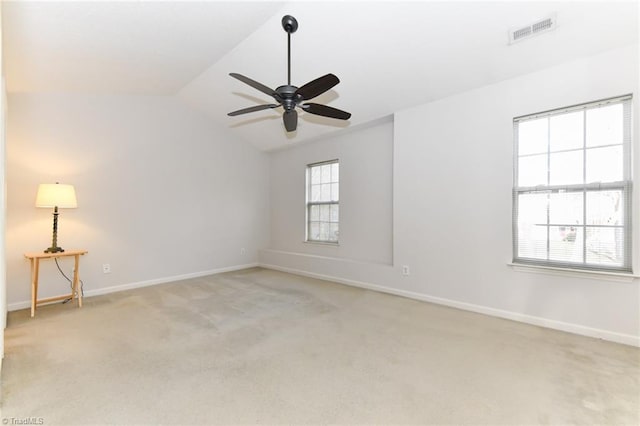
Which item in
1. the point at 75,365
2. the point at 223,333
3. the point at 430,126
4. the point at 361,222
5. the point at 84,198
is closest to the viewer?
the point at 75,365

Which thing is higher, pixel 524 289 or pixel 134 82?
pixel 134 82

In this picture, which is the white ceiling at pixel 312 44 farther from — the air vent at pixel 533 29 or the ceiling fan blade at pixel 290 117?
the ceiling fan blade at pixel 290 117

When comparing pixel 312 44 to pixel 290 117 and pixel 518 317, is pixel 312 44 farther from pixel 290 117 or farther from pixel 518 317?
pixel 518 317

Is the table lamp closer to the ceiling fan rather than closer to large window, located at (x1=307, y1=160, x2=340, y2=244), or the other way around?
the ceiling fan

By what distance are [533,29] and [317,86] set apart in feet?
6.64

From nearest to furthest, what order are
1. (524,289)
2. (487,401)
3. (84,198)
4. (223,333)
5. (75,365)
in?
(487,401)
(75,365)
(223,333)
(524,289)
(84,198)

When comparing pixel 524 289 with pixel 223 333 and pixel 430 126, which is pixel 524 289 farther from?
pixel 223 333

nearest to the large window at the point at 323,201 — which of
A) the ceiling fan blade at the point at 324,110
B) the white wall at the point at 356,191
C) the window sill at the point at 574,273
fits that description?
the white wall at the point at 356,191

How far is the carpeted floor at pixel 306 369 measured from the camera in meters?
1.73

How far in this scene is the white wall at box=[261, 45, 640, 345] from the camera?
271 cm

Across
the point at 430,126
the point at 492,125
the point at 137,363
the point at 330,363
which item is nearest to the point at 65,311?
the point at 137,363

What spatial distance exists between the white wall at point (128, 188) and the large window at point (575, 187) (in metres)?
4.77

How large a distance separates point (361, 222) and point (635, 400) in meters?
3.47

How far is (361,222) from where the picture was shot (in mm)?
4891
